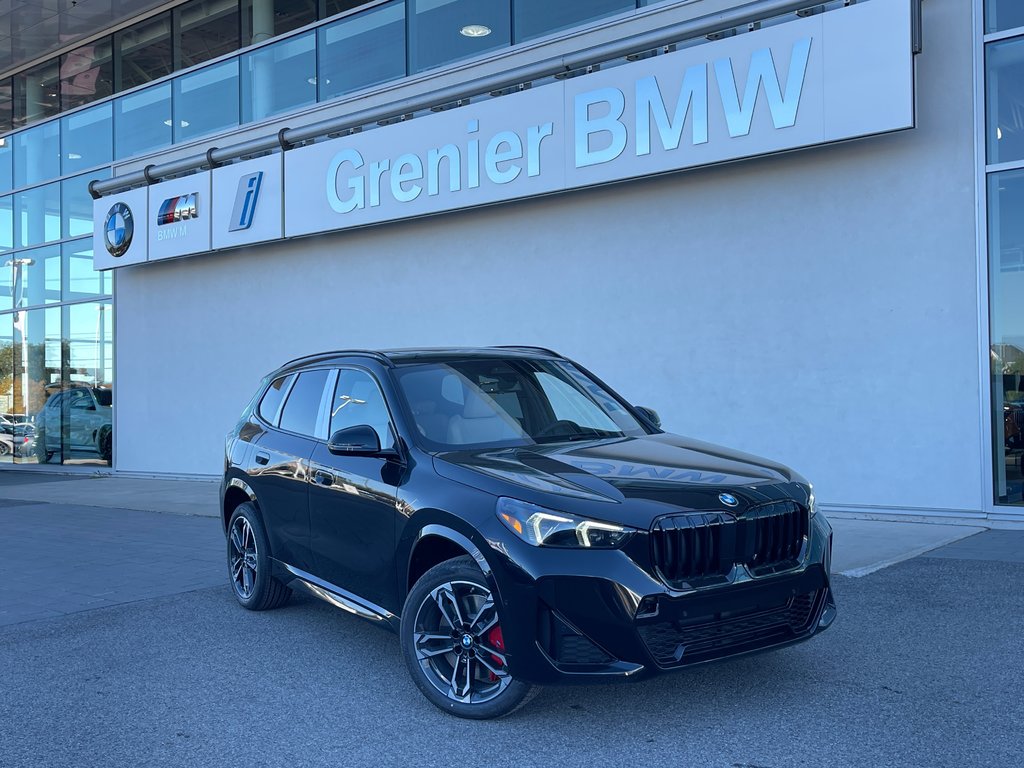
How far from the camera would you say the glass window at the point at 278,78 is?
16125 mm

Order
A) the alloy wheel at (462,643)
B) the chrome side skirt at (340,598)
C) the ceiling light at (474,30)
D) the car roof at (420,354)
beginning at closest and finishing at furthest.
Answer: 1. the alloy wheel at (462,643)
2. the chrome side skirt at (340,598)
3. the car roof at (420,354)
4. the ceiling light at (474,30)

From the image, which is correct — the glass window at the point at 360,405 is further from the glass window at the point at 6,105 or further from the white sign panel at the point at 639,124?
the glass window at the point at 6,105

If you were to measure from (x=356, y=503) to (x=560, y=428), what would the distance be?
1160mm

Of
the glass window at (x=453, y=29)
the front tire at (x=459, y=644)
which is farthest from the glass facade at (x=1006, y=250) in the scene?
the front tire at (x=459, y=644)

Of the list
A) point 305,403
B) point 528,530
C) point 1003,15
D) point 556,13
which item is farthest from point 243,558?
point 556,13

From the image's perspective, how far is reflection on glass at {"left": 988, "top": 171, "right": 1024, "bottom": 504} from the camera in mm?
9453

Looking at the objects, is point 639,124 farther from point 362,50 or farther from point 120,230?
point 120,230

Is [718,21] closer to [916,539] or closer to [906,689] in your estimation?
[916,539]

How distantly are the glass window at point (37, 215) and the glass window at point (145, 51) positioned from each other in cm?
307

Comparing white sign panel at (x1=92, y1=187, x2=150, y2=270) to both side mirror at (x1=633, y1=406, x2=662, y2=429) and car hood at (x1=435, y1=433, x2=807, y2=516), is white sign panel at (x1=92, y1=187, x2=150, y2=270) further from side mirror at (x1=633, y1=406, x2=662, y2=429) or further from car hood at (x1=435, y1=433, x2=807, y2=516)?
car hood at (x1=435, y1=433, x2=807, y2=516)

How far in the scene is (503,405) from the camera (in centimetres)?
531

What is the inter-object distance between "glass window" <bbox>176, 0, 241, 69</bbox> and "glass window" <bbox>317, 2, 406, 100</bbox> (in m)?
2.74

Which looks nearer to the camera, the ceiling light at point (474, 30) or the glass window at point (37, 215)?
the ceiling light at point (474, 30)

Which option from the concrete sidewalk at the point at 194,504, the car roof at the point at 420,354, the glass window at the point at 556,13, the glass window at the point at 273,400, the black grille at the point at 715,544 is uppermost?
the glass window at the point at 556,13
